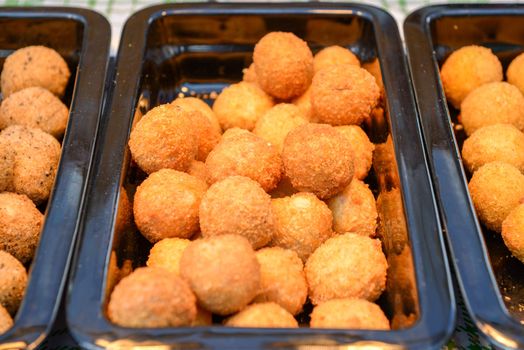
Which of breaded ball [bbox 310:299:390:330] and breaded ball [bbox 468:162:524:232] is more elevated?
breaded ball [bbox 468:162:524:232]

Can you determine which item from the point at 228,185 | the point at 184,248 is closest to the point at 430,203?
the point at 228,185

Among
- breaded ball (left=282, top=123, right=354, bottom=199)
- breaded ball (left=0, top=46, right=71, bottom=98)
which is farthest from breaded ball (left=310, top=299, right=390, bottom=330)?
breaded ball (left=0, top=46, right=71, bottom=98)

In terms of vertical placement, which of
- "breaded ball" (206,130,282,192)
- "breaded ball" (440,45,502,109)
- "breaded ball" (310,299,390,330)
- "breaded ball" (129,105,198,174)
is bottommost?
"breaded ball" (310,299,390,330)

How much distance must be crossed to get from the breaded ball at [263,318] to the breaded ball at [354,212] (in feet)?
1.10

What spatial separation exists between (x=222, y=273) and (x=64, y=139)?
0.63 m

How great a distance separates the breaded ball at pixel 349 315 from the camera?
1.21 meters

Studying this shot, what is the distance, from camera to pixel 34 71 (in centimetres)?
184

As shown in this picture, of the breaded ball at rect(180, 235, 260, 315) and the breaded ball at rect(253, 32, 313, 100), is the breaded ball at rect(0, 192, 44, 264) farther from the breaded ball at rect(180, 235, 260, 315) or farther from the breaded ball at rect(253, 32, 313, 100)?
the breaded ball at rect(253, 32, 313, 100)

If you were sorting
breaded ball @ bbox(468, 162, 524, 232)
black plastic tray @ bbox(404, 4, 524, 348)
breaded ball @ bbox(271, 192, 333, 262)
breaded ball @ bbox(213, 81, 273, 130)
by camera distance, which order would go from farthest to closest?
breaded ball @ bbox(213, 81, 273, 130), breaded ball @ bbox(468, 162, 524, 232), breaded ball @ bbox(271, 192, 333, 262), black plastic tray @ bbox(404, 4, 524, 348)

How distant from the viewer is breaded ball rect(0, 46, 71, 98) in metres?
1.85

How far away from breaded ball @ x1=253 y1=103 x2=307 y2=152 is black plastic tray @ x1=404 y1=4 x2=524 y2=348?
0.34 meters

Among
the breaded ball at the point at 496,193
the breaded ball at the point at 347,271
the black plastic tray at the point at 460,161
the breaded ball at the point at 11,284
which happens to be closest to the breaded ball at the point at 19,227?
the breaded ball at the point at 11,284

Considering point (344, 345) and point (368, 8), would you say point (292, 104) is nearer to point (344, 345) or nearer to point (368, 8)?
point (368, 8)

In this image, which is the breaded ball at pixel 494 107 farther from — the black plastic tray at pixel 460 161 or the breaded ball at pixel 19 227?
the breaded ball at pixel 19 227
